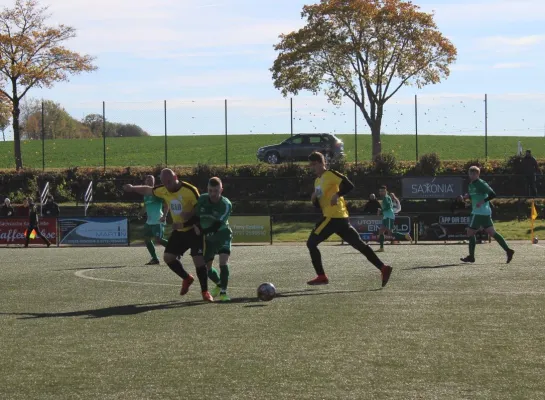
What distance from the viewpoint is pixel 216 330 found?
997 centimetres

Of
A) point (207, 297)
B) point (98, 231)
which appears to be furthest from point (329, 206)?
point (98, 231)

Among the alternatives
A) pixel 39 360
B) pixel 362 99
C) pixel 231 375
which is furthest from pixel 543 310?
pixel 362 99

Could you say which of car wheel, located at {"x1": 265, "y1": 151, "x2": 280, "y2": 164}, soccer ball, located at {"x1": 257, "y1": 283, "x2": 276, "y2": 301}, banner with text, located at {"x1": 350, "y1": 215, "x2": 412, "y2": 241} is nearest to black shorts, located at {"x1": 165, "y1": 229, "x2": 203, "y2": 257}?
soccer ball, located at {"x1": 257, "y1": 283, "x2": 276, "y2": 301}

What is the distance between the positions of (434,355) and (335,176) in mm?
5680

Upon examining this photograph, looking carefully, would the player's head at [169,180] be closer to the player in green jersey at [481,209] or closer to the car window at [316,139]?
the player in green jersey at [481,209]

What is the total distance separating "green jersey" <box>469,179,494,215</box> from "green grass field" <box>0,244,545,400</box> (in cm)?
229

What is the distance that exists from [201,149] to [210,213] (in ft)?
173

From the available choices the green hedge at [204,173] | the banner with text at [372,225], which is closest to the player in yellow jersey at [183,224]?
the banner with text at [372,225]

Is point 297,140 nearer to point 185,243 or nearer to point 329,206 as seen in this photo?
point 329,206

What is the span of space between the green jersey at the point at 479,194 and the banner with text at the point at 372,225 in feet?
41.3

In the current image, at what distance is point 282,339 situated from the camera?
9305mm

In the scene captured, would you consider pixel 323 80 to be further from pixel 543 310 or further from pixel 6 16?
pixel 543 310

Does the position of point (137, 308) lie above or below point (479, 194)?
below

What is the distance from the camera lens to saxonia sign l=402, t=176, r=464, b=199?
36812 millimetres
